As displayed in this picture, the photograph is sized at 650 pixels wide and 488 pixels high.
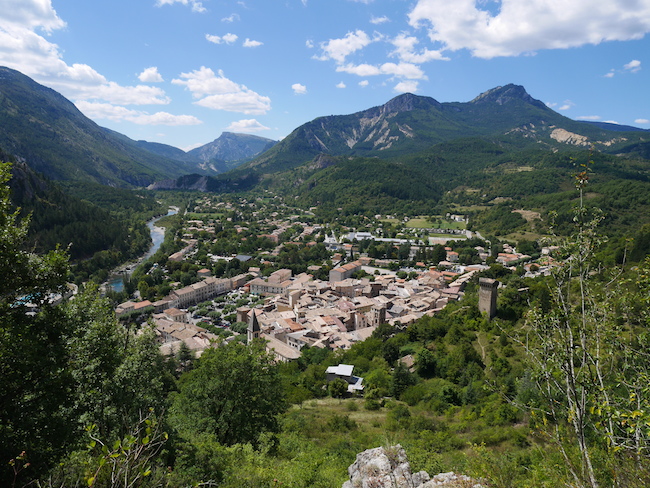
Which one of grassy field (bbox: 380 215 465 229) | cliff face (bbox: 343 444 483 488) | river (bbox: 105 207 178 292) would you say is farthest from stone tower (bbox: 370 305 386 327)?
grassy field (bbox: 380 215 465 229)

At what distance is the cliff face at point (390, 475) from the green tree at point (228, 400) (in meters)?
3.69

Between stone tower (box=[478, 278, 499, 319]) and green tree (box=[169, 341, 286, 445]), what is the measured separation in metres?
18.4

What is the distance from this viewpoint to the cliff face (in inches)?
320

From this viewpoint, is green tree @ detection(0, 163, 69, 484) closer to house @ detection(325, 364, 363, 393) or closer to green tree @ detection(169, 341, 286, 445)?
green tree @ detection(169, 341, 286, 445)

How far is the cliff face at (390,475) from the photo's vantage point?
8117 mm

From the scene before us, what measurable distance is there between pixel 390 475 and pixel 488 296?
1983cm

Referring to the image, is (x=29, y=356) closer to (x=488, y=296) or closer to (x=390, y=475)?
(x=390, y=475)

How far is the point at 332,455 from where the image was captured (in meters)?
11.6

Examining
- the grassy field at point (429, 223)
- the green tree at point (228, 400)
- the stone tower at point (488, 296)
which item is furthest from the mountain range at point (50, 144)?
the green tree at point (228, 400)

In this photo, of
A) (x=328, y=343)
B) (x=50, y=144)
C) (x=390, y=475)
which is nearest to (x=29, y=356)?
(x=390, y=475)

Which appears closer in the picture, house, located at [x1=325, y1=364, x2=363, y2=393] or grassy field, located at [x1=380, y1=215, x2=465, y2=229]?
house, located at [x1=325, y1=364, x2=363, y2=393]

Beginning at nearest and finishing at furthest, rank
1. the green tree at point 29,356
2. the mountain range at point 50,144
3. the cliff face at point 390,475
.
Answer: the green tree at point 29,356 < the cliff face at point 390,475 < the mountain range at point 50,144

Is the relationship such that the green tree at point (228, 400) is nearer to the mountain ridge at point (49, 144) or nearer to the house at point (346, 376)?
the house at point (346, 376)

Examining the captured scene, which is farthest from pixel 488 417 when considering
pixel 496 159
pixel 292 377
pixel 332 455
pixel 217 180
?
pixel 217 180
